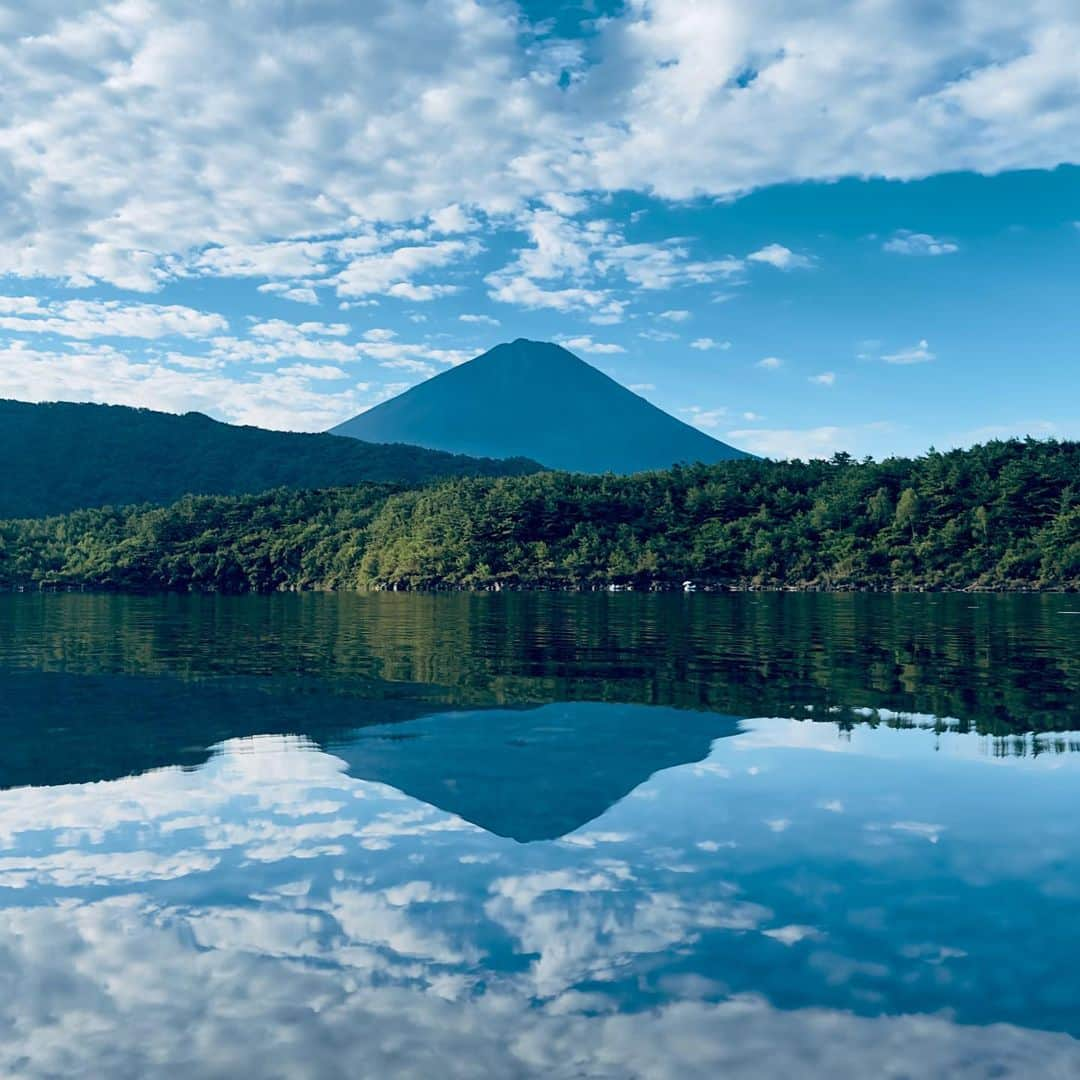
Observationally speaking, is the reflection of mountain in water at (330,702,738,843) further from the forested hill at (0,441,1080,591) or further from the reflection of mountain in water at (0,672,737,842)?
the forested hill at (0,441,1080,591)

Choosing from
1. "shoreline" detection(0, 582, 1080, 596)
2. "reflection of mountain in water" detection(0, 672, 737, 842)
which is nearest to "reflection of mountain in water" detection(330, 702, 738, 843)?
"reflection of mountain in water" detection(0, 672, 737, 842)

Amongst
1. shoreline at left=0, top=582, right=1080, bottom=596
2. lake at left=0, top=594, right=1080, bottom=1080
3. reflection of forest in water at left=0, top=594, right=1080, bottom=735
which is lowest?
lake at left=0, top=594, right=1080, bottom=1080

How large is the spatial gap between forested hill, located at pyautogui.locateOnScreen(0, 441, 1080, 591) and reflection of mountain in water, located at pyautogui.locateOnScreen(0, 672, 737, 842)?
9414 centimetres

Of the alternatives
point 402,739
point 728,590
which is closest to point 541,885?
point 402,739

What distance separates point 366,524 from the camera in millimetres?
159250

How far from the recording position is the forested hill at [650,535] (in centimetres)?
11000

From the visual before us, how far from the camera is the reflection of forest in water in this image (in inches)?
868

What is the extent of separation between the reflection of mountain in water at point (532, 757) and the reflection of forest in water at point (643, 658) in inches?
81.3

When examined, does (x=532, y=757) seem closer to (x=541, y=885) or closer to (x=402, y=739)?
(x=402, y=739)

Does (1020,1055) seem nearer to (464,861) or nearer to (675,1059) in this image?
(675,1059)

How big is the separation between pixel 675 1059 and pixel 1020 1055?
221cm

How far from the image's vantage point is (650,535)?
127 metres

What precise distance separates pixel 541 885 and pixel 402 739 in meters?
7.91

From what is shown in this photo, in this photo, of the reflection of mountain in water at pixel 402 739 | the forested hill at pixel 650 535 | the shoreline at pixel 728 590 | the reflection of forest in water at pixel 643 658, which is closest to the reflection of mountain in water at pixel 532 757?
the reflection of mountain in water at pixel 402 739
